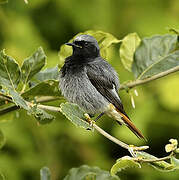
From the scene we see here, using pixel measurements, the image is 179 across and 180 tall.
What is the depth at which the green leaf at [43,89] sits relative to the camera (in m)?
2.15

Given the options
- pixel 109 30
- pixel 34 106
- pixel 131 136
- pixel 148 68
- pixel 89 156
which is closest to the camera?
pixel 34 106

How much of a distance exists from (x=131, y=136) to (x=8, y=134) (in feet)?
3.68

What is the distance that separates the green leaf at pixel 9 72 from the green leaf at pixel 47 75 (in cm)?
34

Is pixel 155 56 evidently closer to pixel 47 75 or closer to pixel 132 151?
pixel 47 75

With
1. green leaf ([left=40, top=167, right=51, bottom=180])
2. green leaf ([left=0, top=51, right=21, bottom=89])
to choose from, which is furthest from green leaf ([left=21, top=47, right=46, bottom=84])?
green leaf ([left=40, top=167, right=51, bottom=180])

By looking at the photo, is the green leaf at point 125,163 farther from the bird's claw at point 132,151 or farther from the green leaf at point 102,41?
the green leaf at point 102,41

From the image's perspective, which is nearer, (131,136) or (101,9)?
(131,136)

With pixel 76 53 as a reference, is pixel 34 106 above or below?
above

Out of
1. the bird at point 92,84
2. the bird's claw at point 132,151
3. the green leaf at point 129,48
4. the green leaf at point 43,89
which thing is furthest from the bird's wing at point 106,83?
the bird's claw at point 132,151

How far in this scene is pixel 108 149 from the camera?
4.27 m

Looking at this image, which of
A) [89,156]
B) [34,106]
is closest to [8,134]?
[89,156]

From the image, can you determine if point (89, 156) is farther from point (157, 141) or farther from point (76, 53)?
point (76, 53)

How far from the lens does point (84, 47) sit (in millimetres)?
2969

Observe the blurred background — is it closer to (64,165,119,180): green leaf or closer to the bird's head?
the bird's head
